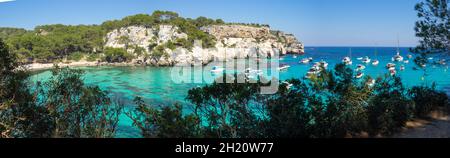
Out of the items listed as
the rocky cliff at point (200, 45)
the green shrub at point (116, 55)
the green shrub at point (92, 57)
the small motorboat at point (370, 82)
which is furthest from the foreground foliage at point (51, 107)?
the green shrub at point (92, 57)

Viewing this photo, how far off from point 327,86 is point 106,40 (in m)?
35.1

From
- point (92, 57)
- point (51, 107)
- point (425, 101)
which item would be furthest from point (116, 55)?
point (425, 101)

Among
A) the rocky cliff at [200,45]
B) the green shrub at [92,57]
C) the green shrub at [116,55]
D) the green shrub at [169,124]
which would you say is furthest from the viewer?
the green shrub at [92,57]

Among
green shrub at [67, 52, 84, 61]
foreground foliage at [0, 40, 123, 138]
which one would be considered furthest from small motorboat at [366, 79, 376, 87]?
green shrub at [67, 52, 84, 61]

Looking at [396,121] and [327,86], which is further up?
[327,86]

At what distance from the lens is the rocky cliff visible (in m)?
31.8

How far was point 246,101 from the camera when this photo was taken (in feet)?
13.8

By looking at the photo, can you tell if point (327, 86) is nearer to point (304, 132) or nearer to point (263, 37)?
point (304, 132)

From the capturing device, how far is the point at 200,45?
33.0 metres

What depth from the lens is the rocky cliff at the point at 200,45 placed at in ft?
104

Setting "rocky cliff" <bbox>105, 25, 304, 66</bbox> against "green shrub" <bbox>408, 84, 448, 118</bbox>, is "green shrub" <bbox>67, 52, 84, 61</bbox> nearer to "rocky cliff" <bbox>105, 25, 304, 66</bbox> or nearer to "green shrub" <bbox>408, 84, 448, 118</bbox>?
"rocky cliff" <bbox>105, 25, 304, 66</bbox>

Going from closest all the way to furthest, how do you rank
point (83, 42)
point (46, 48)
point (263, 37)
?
point (46, 48) → point (83, 42) → point (263, 37)

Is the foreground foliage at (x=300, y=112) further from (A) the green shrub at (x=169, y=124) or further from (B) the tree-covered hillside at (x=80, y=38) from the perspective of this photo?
(B) the tree-covered hillside at (x=80, y=38)
